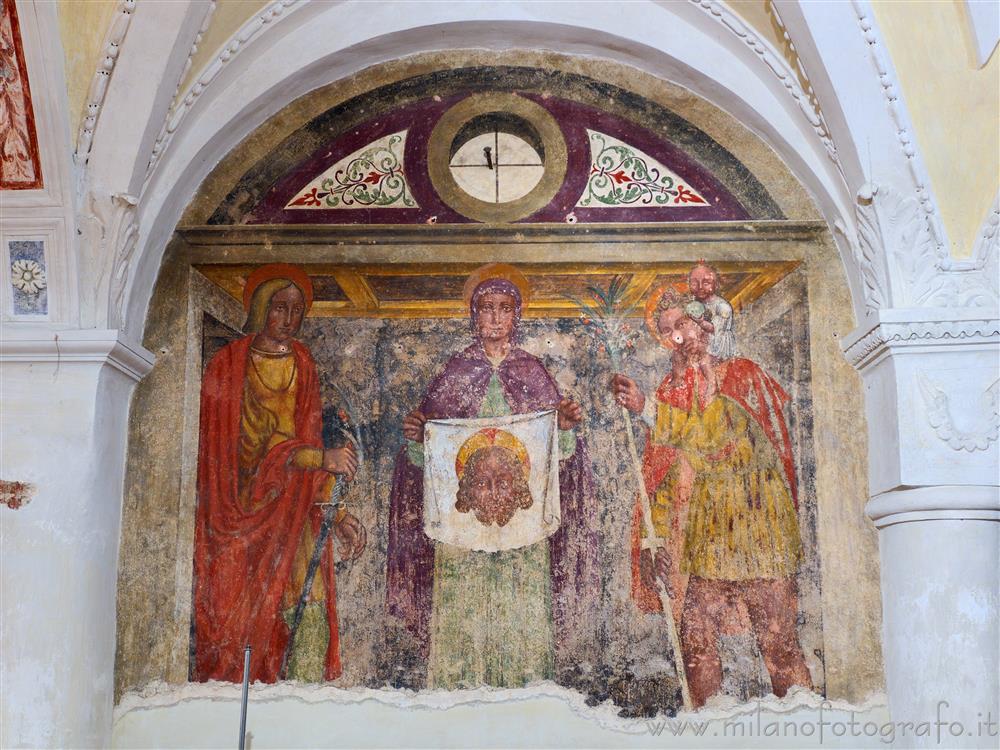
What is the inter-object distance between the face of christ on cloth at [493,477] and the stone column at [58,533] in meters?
1.93

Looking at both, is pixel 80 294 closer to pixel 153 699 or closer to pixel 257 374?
pixel 257 374

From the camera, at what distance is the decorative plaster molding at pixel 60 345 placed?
594 centimetres

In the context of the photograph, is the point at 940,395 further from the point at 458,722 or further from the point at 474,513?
the point at 458,722

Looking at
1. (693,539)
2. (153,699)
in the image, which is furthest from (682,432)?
(153,699)

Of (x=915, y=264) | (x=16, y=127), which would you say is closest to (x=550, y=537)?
(x=915, y=264)

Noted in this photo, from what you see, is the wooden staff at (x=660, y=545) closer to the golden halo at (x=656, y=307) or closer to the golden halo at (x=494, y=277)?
the golden halo at (x=656, y=307)

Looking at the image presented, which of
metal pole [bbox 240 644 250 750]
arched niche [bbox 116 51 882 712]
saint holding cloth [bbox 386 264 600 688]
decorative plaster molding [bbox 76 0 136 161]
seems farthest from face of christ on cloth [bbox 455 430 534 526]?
decorative plaster molding [bbox 76 0 136 161]

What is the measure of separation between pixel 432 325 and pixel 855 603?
2.80 meters

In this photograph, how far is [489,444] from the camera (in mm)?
6359

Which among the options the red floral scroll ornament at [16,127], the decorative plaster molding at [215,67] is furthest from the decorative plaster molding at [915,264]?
the red floral scroll ornament at [16,127]

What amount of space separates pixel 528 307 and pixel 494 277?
10.4 inches

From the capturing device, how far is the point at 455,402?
642 cm

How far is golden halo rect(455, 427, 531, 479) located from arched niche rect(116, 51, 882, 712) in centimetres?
39

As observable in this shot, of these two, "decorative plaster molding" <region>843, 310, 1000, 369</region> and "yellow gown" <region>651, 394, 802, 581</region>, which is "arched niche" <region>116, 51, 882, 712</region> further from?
"decorative plaster molding" <region>843, 310, 1000, 369</region>
